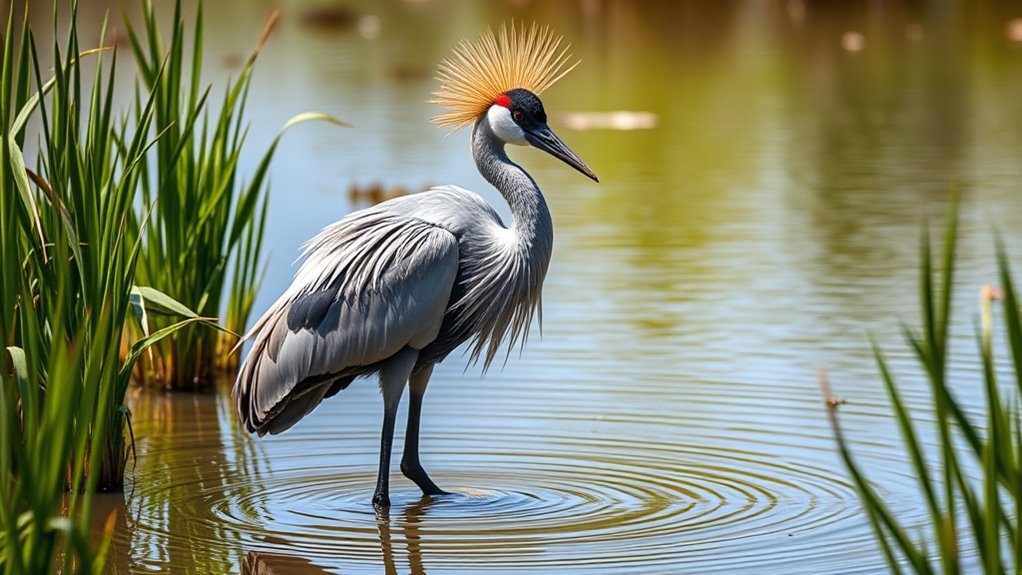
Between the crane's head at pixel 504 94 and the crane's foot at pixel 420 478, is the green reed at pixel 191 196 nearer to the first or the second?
the crane's head at pixel 504 94

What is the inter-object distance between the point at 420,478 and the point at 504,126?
1442 millimetres

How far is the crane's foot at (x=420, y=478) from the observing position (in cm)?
632

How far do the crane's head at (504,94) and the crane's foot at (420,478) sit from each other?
1353 millimetres

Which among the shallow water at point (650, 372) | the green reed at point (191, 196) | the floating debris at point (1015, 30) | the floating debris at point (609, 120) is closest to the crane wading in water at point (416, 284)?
the shallow water at point (650, 372)

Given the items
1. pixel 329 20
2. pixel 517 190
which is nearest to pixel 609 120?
pixel 517 190

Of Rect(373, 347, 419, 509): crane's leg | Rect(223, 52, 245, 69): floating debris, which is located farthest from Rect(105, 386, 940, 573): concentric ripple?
Rect(223, 52, 245, 69): floating debris

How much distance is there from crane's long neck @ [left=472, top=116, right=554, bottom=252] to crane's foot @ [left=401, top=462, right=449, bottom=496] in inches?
38.3

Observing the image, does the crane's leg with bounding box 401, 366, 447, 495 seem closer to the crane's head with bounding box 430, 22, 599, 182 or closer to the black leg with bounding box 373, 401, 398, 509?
the black leg with bounding box 373, 401, 398, 509

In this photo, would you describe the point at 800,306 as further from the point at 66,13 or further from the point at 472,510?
the point at 66,13

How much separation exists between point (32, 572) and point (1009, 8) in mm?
35068

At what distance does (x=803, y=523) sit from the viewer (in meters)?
5.75

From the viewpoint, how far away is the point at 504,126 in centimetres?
648

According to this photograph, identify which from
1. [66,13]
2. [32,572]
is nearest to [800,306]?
[32,572]

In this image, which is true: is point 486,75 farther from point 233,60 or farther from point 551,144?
point 233,60
